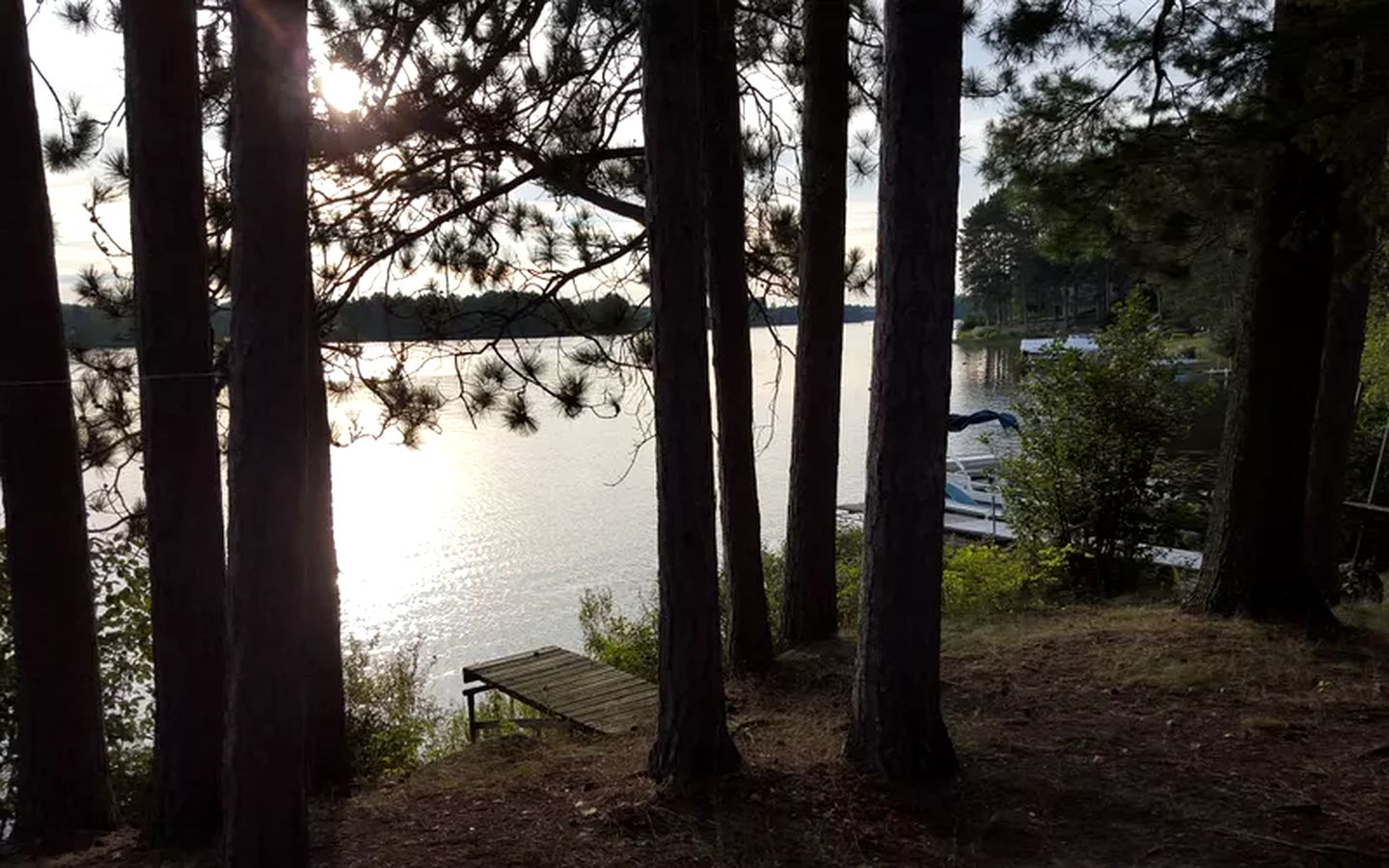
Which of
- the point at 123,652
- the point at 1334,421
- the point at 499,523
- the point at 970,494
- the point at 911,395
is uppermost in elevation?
the point at 911,395

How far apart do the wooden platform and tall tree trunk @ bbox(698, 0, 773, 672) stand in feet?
2.61

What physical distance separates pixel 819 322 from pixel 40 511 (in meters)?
4.73

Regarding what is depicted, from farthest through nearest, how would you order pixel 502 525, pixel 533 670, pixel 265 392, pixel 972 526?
pixel 502 525
pixel 972 526
pixel 533 670
pixel 265 392

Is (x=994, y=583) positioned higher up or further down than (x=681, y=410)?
further down

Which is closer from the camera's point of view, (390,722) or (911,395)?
(911,395)

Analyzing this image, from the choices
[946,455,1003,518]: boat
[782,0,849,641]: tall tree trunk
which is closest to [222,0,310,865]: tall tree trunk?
[782,0,849,641]: tall tree trunk

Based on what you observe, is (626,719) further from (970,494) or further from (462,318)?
(970,494)

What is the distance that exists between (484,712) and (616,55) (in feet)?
20.6

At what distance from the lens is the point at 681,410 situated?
4262 millimetres

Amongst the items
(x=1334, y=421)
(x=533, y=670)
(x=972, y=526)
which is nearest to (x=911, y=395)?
(x=533, y=670)

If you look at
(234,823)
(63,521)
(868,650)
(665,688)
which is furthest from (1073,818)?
(63,521)

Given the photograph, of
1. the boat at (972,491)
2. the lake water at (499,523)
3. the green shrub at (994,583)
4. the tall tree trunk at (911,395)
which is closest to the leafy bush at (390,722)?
the lake water at (499,523)

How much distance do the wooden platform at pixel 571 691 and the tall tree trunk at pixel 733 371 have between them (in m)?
0.80

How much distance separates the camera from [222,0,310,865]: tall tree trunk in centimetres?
331
